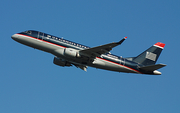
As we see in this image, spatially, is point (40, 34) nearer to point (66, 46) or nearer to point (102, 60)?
point (66, 46)

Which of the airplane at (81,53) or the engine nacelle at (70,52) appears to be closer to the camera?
the engine nacelle at (70,52)

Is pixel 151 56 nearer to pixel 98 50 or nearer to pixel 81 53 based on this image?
pixel 98 50

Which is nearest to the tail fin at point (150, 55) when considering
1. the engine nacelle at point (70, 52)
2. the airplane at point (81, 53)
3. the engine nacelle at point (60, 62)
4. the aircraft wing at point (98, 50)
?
the airplane at point (81, 53)

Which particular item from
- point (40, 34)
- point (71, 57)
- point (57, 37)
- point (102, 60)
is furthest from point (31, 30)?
point (102, 60)

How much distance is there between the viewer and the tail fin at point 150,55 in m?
48.4

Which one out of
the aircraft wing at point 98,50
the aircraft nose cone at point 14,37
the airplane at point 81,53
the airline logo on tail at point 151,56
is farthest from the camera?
the airline logo on tail at point 151,56

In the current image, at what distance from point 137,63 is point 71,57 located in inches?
548

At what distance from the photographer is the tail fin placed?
159ft

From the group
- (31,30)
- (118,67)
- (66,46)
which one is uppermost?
(31,30)

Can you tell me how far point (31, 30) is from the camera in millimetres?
43125

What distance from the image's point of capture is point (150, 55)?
161 ft

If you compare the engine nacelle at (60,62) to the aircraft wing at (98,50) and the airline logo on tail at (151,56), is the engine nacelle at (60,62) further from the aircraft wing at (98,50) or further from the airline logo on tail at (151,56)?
the airline logo on tail at (151,56)

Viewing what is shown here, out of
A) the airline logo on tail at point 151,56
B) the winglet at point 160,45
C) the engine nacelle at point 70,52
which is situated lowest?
the engine nacelle at point 70,52

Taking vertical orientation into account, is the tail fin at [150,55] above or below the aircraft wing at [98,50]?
above
